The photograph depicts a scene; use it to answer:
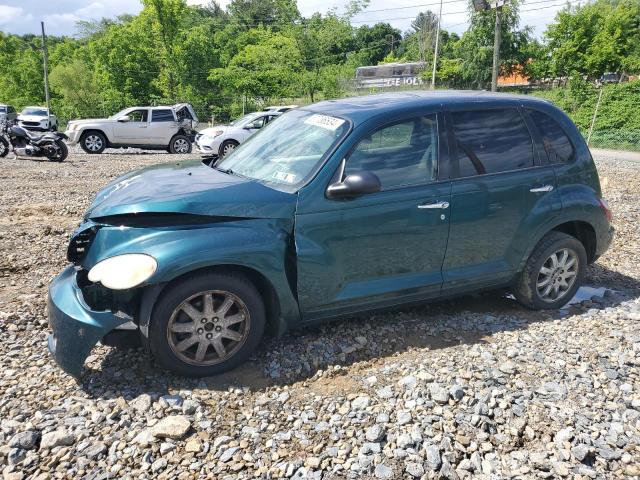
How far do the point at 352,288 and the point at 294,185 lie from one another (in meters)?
0.86

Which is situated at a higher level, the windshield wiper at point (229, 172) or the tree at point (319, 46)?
the tree at point (319, 46)

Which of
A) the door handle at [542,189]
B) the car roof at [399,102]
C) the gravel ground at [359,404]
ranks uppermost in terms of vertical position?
the car roof at [399,102]

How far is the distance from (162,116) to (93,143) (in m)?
2.64

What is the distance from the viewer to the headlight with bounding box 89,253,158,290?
3098 millimetres

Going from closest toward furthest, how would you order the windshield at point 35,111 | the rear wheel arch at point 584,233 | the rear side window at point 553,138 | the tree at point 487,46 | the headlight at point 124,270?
the headlight at point 124,270 → the rear side window at point 553,138 → the rear wheel arch at point 584,233 → the windshield at point 35,111 → the tree at point 487,46

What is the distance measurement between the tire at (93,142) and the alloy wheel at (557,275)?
58.2 ft

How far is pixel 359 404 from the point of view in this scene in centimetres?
321

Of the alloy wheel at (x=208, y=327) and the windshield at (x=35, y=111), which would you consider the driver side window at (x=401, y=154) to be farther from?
the windshield at (x=35, y=111)

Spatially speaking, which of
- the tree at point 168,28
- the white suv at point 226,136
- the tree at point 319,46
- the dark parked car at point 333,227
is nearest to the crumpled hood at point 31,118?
the white suv at point 226,136

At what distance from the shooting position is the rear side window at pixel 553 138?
14.9ft

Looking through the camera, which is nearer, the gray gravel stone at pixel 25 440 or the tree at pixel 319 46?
the gray gravel stone at pixel 25 440

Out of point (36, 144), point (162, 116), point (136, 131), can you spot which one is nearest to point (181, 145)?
point (162, 116)

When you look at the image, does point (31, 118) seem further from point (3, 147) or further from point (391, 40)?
point (391, 40)

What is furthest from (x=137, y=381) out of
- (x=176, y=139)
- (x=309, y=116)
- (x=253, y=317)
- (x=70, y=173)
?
(x=176, y=139)
